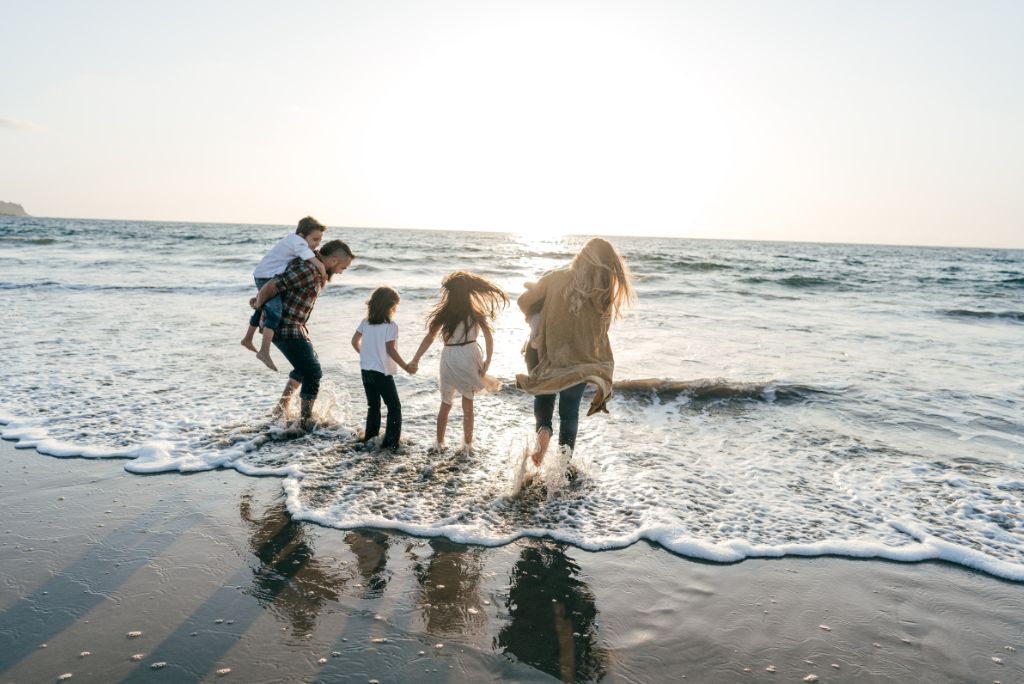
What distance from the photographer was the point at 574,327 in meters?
4.95

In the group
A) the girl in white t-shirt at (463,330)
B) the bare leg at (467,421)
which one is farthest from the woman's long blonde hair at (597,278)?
the bare leg at (467,421)

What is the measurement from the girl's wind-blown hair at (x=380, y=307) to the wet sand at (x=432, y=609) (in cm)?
190

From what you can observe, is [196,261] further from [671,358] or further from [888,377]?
[888,377]

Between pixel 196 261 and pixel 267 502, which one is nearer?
pixel 267 502

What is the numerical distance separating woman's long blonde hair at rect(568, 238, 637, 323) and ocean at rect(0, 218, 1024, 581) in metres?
1.29

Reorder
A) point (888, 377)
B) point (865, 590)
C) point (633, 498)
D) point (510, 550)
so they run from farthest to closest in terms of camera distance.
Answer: point (888, 377) < point (633, 498) < point (510, 550) < point (865, 590)

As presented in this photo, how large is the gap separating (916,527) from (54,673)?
5405 millimetres

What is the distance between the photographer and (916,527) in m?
4.64

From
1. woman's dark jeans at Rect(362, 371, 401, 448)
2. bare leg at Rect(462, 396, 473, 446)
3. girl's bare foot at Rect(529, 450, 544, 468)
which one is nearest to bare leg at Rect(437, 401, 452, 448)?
bare leg at Rect(462, 396, 473, 446)

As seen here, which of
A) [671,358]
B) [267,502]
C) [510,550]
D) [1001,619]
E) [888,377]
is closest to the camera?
[1001,619]

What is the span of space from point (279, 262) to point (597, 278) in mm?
2999

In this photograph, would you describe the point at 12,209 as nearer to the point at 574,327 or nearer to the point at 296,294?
the point at 296,294

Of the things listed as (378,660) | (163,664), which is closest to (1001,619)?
→ (378,660)

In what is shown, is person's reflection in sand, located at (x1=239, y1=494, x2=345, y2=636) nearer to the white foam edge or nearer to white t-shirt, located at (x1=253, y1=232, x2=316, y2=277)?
the white foam edge
